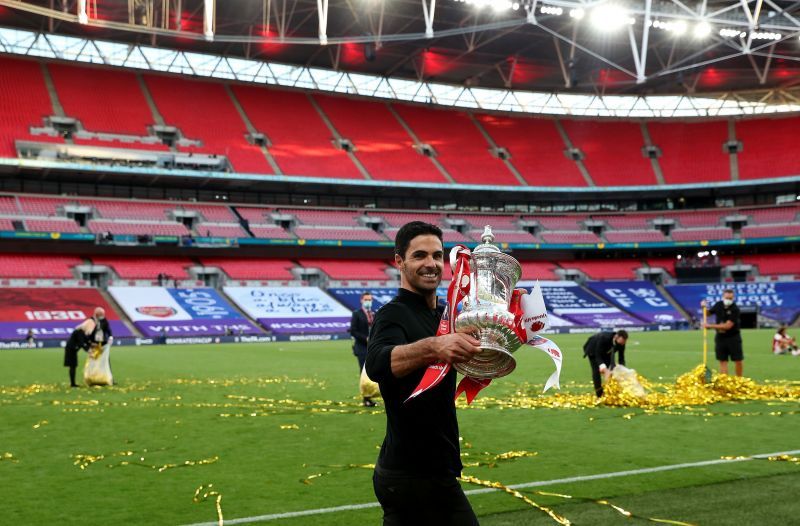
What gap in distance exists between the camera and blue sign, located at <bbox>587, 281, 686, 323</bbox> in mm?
56125

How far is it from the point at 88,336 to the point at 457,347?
16446 mm

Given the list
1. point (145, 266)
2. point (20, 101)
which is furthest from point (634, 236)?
point (20, 101)

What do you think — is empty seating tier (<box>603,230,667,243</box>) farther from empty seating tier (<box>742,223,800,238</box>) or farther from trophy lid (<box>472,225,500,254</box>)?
trophy lid (<box>472,225,500,254</box>)

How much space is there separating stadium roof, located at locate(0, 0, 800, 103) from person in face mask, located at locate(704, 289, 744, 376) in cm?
2563

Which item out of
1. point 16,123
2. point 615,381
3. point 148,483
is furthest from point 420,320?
point 16,123

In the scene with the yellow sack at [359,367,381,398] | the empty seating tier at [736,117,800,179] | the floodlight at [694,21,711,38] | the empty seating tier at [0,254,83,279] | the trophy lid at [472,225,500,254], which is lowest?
the yellow sack at [359,367,381,398]

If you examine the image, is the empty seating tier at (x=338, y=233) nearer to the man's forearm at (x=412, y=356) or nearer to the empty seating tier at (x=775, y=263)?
the empty seating tier at (x=775, y=263)

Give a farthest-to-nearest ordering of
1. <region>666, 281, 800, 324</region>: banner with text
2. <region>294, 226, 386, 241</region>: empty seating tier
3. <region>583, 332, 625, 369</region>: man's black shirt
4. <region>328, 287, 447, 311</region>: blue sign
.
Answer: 1. <region>294, 226, 386, 241</region>: empty seating tier
2. <region>666, 281, 800, 324</region>: banner with text
3. <region>328, 287, 447, 311</region>: blue sign
4. <region>583, 332, 625, 369</region>: man's black shirt

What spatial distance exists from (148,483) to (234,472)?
2.89 ft

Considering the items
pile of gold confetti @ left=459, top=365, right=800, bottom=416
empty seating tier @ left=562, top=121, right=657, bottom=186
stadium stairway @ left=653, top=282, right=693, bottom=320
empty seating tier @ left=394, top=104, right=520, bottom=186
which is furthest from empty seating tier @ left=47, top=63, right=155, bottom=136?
pile of gold confetti @ left=459, top=365, right=800, bottom=416

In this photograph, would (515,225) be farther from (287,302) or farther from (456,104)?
(287,302)

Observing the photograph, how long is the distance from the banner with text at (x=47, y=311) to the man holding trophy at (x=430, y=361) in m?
41.2

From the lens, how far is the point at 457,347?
3.02m

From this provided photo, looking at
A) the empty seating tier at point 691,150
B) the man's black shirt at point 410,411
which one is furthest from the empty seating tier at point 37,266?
the man's black shirt at point 410,411
